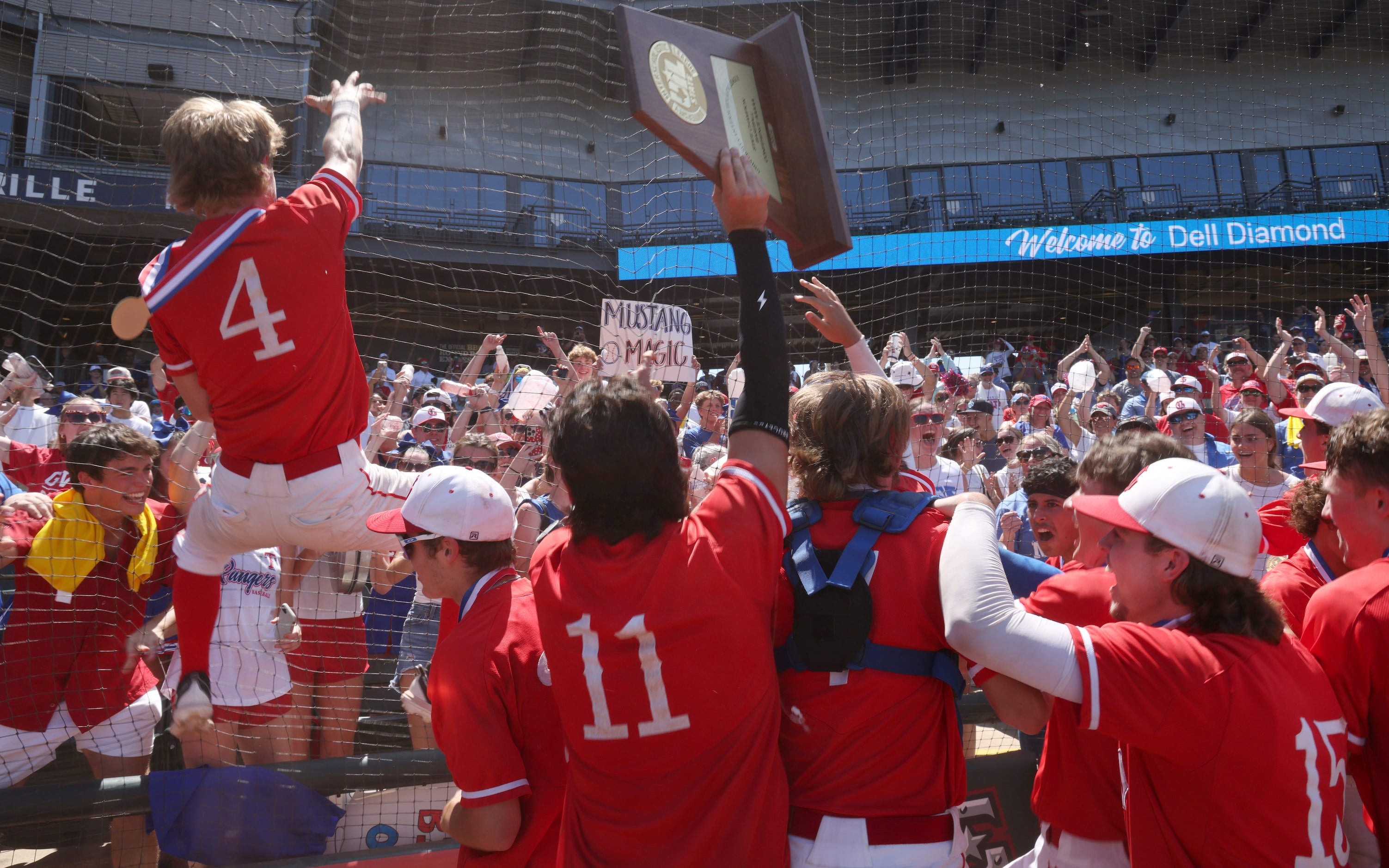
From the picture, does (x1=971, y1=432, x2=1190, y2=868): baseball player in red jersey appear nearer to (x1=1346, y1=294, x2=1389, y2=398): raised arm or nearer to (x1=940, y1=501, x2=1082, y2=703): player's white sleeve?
(x1=940, y1=501, x2=1082, y2=703): player's white sleeve

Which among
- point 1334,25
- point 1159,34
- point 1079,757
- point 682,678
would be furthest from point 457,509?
point 1334,25

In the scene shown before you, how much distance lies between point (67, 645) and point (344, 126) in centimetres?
248

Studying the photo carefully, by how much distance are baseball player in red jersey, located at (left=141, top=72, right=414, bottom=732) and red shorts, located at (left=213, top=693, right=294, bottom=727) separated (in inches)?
57.1

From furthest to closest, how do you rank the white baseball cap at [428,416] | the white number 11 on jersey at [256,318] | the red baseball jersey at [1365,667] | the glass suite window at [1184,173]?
the glass suite window at [1184,173] < the white baseball cap at [428,416] < the white number 11 on jersey at [256,318] < the red baseball jersey at [1365,667]

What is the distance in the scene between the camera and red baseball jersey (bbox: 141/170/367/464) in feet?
7.43

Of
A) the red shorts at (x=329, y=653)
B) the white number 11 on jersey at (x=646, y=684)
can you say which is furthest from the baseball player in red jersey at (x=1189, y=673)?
the red shorts at (x=329, y=653)

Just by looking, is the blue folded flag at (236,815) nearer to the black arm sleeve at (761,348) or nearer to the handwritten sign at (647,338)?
the handwritten sign at (647,338)

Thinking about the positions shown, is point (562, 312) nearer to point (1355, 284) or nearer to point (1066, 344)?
point (1066, 344)

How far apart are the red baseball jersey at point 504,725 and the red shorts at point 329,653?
2229mm

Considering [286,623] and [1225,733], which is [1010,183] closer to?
[286,623]

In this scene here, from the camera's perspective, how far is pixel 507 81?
14016 mm

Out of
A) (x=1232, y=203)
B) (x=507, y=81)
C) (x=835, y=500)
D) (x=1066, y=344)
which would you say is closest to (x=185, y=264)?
(x=835, y=500)

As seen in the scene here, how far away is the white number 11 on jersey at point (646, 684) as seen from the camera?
1539mm

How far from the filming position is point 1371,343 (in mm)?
5777
